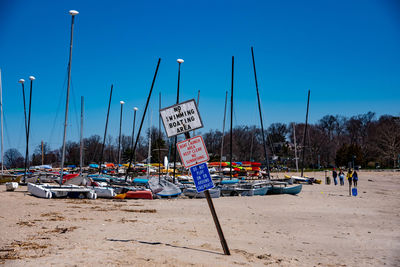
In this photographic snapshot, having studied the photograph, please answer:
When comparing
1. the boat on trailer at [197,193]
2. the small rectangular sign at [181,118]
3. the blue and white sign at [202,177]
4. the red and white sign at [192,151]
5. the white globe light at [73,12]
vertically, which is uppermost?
the white globe light at [73,12]

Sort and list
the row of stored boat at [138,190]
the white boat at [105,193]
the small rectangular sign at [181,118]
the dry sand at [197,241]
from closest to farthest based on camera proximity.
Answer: the dry sand at [197,241] → the small rectangular sign at [181,118] → the row of stored boat at [138,190] → the white boat at [105,193]

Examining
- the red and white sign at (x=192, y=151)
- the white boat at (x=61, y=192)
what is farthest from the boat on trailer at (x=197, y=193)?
the red and white sign at (x=192, y=151)

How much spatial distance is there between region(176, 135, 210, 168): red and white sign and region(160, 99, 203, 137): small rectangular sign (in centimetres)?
27

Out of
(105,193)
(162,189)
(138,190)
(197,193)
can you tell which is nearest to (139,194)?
(138,190)

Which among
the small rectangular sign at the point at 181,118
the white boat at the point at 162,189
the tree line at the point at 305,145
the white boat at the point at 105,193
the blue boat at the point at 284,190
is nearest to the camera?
the small rectangular sign at the point at 181,118

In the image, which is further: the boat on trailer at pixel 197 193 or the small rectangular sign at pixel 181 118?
the boat on trailer at pixel 197 193

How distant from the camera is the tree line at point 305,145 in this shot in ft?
282

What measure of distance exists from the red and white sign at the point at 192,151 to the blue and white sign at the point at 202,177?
0.13m

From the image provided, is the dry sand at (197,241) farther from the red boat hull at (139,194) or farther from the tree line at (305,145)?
the tree line at (305,145)

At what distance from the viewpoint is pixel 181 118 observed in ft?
26.2

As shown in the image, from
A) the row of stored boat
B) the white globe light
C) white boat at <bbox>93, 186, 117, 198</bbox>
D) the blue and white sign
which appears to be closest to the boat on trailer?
the row of stored boat

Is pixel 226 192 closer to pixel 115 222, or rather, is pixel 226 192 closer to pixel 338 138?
pixel 115 222

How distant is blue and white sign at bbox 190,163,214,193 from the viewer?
801 cm

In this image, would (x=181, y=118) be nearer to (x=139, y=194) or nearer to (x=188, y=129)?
(x=188, y=129)
